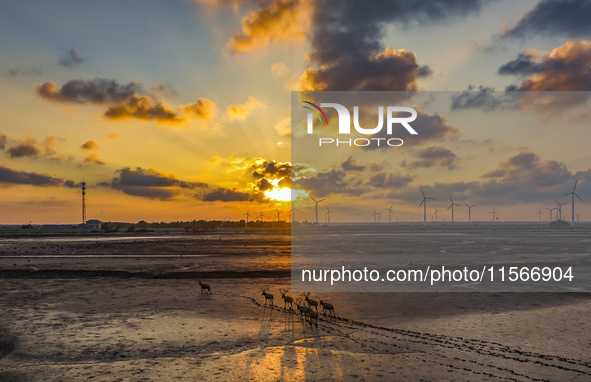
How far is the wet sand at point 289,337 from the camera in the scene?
1016 centimetres

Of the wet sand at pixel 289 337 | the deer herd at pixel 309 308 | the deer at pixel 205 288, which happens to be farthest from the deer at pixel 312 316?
the deer at pixel 205 288

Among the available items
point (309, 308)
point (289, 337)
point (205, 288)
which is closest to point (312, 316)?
point (309, 308)

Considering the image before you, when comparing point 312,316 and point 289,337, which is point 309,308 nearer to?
point 312,316

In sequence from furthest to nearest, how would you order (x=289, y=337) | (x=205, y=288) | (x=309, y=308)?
1. (x=205, y=288)
2. (x=309, y=308)
3. (x=289, y=337)

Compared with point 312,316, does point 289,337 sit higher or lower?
lower

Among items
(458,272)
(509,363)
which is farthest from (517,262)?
(509,363)

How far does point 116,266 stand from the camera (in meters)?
34.2

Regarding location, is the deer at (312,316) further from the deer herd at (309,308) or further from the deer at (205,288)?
the deer at (205,288)

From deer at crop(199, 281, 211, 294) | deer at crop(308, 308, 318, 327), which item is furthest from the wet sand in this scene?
deer at crop(199, 281, 211, 294)

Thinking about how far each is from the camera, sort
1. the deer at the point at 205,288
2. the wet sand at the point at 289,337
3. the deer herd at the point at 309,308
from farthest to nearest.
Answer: the deer at the point at 205,288, the deer herd at the point at 309,308, the wet sand at the point at 289,337

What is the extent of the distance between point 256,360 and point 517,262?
115 feet

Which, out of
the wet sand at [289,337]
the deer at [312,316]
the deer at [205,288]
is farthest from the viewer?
the deer at [205,288]

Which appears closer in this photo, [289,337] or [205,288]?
[289,337]

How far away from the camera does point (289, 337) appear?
1323 cm
